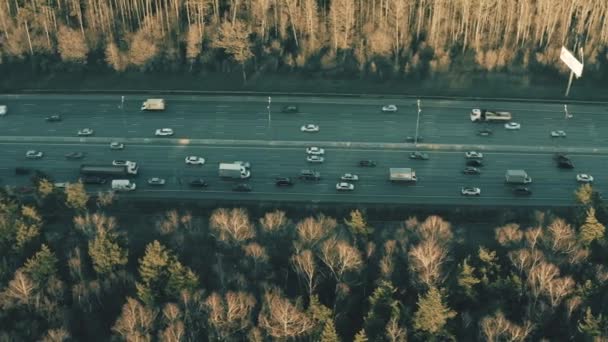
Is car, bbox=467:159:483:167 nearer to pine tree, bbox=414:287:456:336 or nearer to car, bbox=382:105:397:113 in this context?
car, bbox=382:105:397:113

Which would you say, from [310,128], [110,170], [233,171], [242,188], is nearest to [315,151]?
[310,128]

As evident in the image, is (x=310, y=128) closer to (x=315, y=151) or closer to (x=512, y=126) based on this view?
(x=315, y=151)

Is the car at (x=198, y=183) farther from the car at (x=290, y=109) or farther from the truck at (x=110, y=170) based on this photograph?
the car at (x=290, y=109)

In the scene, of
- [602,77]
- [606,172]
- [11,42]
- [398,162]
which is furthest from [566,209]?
[11,42]

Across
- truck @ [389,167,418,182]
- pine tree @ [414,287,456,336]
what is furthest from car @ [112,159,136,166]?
pine tree @ [414,287,456,336]

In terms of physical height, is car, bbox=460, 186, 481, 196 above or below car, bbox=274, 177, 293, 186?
below

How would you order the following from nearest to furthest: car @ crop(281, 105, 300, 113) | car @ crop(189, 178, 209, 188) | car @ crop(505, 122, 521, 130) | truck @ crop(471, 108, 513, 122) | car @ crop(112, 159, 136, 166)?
car @ crop(189, 178, 209, 188)
car @ crop(112, 159, 136, 166)
car @ crop(505, 122, 521, 130)
truck @ crop(471, 108, 513, 122)
car @ crop(281, 105, 300, 113)

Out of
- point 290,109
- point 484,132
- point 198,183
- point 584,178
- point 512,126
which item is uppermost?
point 290,109
